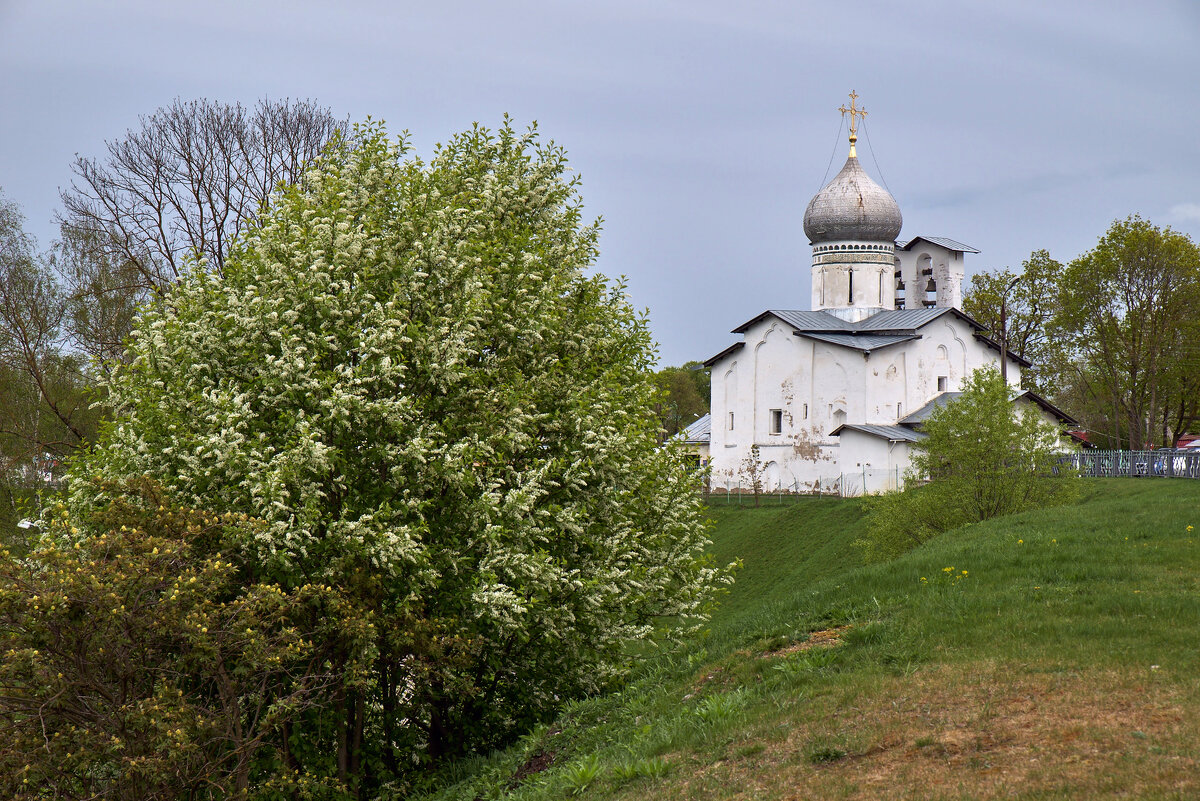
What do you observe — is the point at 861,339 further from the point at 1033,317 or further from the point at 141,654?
the point at 141,654

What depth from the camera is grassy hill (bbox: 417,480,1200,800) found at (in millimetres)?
7656

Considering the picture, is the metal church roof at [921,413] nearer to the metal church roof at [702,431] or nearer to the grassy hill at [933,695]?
the metal church roof at [702,431]

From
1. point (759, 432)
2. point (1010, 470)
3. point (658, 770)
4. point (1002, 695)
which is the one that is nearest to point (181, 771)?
point (658, 770)

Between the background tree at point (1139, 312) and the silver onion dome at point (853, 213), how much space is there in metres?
9.38

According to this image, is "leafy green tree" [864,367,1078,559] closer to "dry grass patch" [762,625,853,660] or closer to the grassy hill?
the grassy hill

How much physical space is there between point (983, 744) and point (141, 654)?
8446 mm

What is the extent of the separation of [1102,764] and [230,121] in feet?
102

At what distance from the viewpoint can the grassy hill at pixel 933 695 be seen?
25.1ft

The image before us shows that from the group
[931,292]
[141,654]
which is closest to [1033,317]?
[931,292]

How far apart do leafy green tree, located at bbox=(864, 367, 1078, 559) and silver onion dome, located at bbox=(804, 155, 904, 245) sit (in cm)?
2976

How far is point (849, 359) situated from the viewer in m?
53.5

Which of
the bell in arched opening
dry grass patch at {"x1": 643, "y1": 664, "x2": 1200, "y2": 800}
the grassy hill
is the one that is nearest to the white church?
the bell in arched opening

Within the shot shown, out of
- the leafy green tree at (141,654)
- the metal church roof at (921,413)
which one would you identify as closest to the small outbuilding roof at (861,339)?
the metal church roof at (921,413)

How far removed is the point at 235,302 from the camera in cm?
1467
